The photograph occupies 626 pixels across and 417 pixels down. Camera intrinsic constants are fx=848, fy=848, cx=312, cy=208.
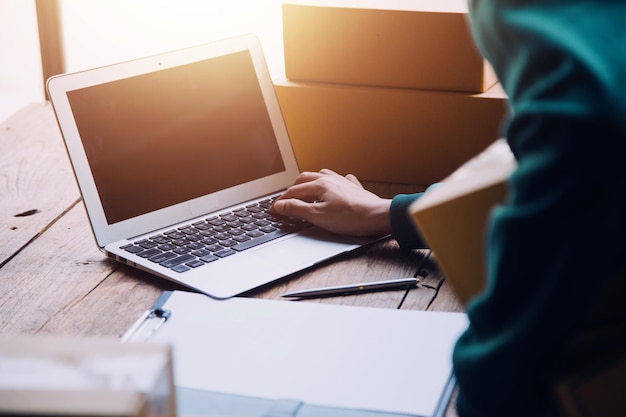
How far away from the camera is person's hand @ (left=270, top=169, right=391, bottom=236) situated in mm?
1190

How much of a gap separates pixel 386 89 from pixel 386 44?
7 centimetres

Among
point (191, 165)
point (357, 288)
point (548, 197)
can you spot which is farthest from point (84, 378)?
point (191, 165)

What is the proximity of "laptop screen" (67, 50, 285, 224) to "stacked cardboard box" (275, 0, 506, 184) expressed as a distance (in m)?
0.12

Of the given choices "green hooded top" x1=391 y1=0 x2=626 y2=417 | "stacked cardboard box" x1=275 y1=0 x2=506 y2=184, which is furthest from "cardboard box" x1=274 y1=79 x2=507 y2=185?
"green hooded top" x1=391 y1=0 x2=626 y2=417

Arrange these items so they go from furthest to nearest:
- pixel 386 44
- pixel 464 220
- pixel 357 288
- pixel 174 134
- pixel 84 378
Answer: pixel 386 44 < pixel 174 134 < pixel 357 288 < pixel 464 220 < pixel 84 378

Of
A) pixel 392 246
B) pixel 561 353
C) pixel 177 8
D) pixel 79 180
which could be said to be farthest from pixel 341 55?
pixel 177 8

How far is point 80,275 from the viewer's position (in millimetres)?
1133

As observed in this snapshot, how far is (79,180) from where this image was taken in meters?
1.18

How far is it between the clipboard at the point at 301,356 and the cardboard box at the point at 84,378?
0.29 meters

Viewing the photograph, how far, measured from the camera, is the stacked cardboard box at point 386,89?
1357 millimetres

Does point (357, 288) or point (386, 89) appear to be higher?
point (386, 89)

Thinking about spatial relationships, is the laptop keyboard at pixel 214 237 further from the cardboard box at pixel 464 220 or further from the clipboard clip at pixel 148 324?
the cardboard box at pixel 464 220

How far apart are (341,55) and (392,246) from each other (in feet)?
1.28

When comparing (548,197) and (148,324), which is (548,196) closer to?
(548,197)
